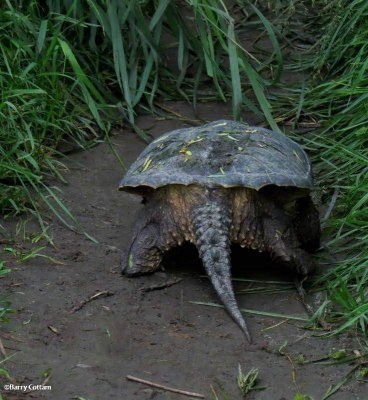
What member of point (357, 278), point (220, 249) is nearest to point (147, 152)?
point (220, 249)

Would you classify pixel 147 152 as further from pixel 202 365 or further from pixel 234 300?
pixel 202 365

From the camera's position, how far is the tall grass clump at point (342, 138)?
370 centimetres

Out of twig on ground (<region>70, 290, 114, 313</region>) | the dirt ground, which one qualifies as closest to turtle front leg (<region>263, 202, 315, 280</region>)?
the dirt ground

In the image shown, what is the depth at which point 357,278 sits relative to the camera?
3.66 meters

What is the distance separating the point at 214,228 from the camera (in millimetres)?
3744

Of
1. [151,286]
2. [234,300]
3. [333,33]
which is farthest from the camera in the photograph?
[333,33]

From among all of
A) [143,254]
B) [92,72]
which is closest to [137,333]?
[143,254]

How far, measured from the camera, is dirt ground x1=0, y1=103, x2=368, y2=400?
3107 millimetres

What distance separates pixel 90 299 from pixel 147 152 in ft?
2.39

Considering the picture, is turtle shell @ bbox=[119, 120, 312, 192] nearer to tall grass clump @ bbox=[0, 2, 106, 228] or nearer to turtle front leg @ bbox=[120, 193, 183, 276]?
turtle front leg @ bbox=[120, 193, 183, 276]

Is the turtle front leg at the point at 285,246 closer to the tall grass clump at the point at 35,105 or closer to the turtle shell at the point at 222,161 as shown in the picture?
the turtle shell at the point at 222,161

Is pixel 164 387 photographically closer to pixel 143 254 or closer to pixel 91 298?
pixel 91 298

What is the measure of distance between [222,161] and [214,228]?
26cm

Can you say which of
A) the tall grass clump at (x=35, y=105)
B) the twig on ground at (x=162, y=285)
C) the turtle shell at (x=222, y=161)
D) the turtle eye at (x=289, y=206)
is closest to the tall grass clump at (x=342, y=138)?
the turtle eye at (x=289, y=206)
